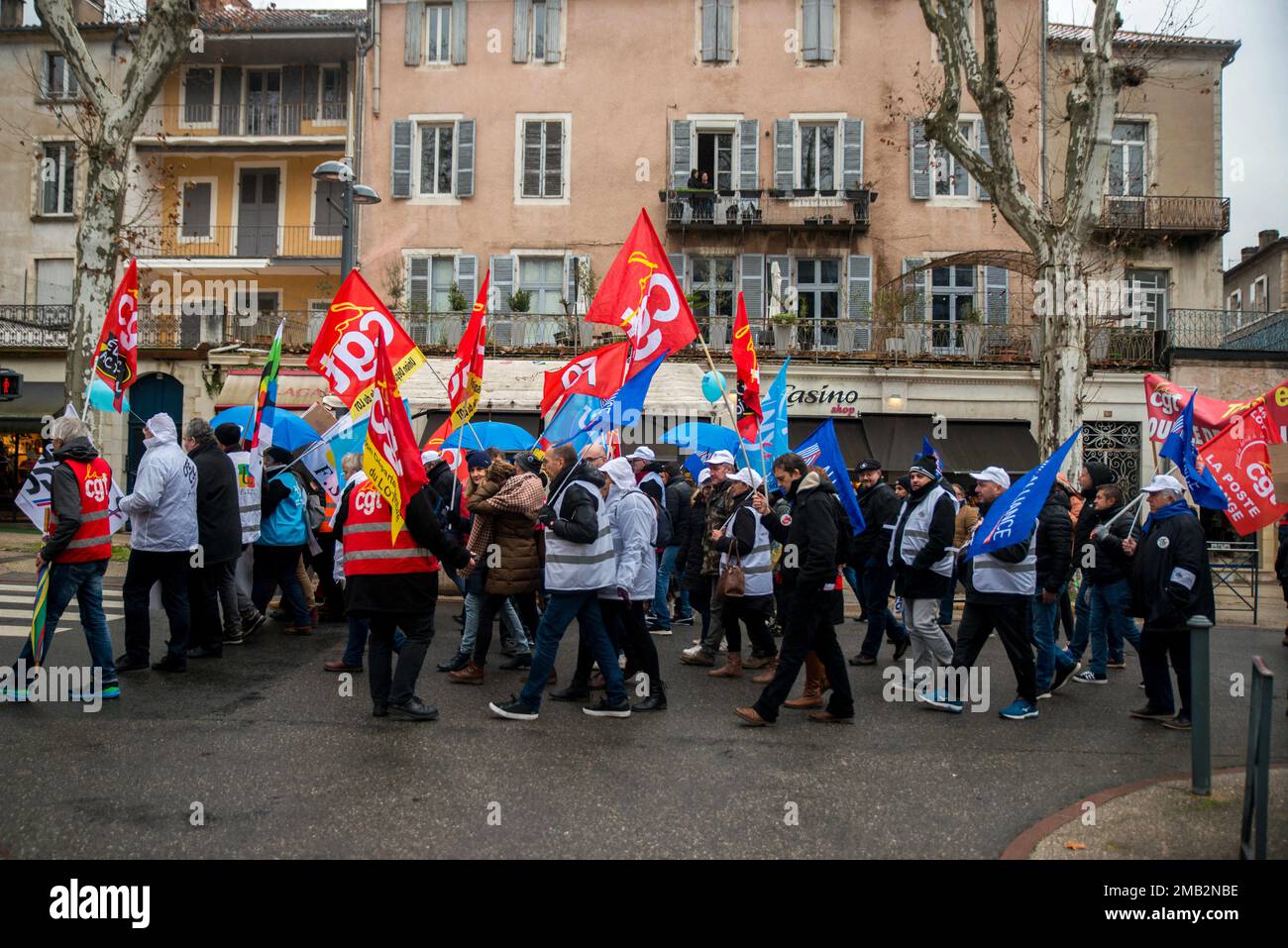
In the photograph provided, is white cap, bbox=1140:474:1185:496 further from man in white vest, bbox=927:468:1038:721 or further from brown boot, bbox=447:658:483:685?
brown boot, bbox=447:658:483:685

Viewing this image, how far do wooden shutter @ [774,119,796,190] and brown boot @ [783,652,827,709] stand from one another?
67.4ft

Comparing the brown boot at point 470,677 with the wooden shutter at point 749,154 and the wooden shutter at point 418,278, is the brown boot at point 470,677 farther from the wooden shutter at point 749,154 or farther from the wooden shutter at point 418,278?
the wooden shutter at point 749,154

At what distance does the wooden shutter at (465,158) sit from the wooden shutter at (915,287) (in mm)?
11122

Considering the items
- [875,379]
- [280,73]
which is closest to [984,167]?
[875,379]

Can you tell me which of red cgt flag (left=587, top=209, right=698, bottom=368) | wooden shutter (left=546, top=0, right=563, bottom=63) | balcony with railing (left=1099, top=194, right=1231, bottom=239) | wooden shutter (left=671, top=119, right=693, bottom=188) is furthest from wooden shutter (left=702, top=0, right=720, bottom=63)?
red cgt flag (left=587, top=209, right=698, bottom=368)

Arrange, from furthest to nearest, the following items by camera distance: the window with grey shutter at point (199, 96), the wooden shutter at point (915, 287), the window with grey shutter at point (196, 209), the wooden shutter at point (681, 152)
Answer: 1. the window with grey shutter at point (196, 209)
2. the window with grey shutter at point (199, 96)
3. the wooden shutter at point (681, 152)
4. the wooden shutter at point (915, 287)

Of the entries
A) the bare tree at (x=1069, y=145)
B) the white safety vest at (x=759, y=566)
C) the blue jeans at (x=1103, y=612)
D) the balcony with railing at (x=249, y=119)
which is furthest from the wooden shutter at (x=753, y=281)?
the white safety vest at (x=759, y=566)

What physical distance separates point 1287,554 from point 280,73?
2754 centimetres

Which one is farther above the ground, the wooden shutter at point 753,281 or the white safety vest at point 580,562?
the wooden shutter at point 753,281

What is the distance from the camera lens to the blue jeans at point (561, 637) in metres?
6.95

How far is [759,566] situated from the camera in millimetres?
8414

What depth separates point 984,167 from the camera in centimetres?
1608

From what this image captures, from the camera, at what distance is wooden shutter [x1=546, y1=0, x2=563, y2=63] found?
26.9m
